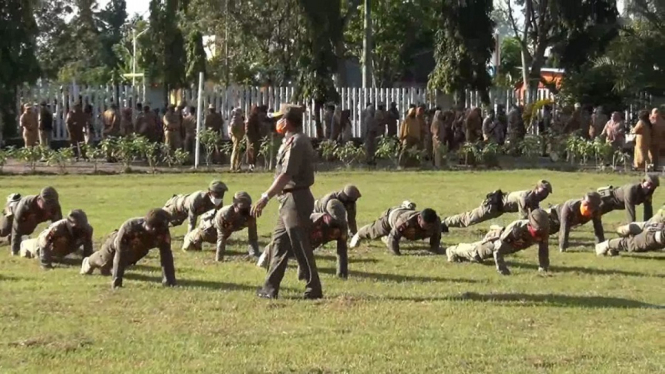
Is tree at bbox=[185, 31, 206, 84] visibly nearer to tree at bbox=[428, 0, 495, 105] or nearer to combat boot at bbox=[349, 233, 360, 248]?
tree at bbox=[428, 0, 495, 105]

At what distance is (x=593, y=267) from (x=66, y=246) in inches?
243

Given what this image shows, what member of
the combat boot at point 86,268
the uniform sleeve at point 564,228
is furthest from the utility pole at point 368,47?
the combat boot at point 86,268

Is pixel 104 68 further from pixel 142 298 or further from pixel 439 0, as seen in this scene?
pixel 142 298

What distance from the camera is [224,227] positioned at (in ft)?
47.4

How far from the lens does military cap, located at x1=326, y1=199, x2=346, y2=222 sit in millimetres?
13258

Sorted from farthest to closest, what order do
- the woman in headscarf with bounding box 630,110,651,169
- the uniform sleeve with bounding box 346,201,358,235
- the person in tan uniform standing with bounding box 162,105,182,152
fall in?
1. the person in tan uniform standing with bounding box 162,105,182,152
2. the woman in headscarf with bounding box 630,110,651,169
3. the uniform sleeve with bounding box 346,201,358,235

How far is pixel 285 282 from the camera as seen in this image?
1307cm

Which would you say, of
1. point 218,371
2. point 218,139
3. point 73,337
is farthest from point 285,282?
point 218,139

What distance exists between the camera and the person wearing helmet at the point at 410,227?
49.8ft

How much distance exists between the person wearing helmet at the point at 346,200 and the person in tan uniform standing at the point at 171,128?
16.5 metres

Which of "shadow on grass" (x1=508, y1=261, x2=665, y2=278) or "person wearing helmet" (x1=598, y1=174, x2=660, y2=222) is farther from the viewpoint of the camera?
"person wearing helmet" (x1=598, y1=174, x2=660, y2=222)

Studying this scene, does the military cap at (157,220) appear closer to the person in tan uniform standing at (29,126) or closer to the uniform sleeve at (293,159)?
the uniform sleeve at (293,159)

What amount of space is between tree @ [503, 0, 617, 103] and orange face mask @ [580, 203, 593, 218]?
28554 mm

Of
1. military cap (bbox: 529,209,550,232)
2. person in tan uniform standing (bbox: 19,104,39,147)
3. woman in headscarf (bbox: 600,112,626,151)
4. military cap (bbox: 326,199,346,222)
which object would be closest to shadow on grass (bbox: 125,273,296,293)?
military cap (bbox: 326,199,346,222)
